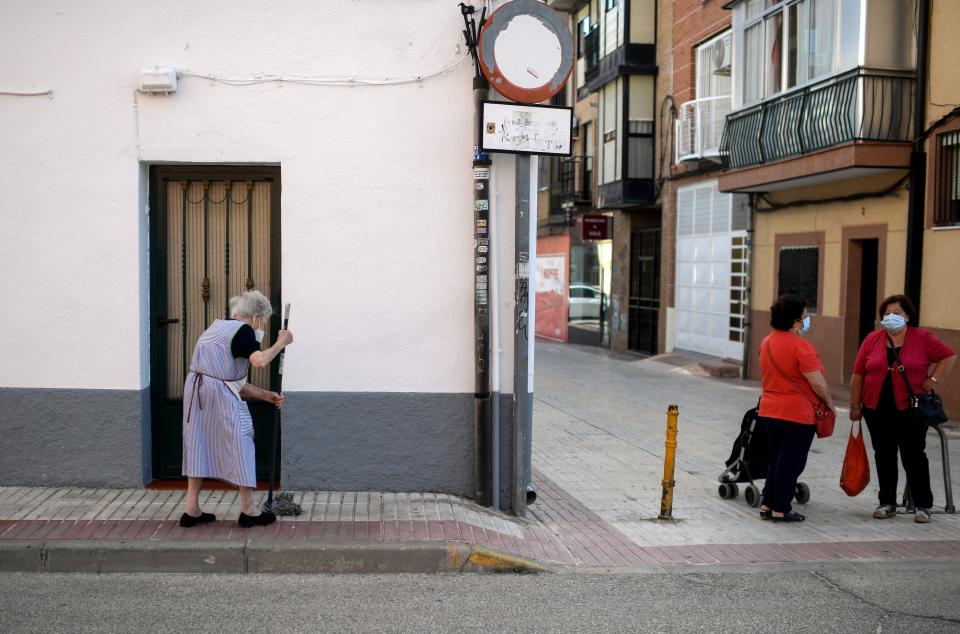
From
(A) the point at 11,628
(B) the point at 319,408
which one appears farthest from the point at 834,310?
(A) the point at 11,628

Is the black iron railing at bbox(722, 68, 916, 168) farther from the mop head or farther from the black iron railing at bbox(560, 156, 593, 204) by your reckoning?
Result: the black iron railing at bbox(560, 156, 593, 204)

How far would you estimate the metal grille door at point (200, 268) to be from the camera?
7.32 meters

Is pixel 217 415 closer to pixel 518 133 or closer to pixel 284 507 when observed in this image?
pixel 284 507

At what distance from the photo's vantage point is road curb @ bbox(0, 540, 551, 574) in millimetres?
5637

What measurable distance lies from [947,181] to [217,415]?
10743 millimetres

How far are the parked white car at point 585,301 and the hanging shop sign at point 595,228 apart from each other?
1.71 metres

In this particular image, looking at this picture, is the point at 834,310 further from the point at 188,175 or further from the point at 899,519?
the point at 188,175

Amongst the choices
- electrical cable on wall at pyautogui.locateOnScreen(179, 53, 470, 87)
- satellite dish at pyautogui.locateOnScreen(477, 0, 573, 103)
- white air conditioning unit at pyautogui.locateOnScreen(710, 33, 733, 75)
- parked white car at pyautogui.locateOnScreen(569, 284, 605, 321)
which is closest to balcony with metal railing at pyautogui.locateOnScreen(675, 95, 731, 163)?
white air conditioning unit at pyautogui.locateOnScreen(710, 33, 733, 75)

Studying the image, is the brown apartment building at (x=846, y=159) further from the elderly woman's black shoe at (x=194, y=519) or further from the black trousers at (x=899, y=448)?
the elderly woman's black shoe at (x=194, y=519)

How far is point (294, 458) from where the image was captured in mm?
7066

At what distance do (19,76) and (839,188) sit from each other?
12383 millimetres

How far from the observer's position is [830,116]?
14.1 m

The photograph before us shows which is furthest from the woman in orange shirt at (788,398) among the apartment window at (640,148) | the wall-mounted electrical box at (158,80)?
the apartment window at (640,148)

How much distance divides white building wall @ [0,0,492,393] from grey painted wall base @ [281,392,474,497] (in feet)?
0.68
